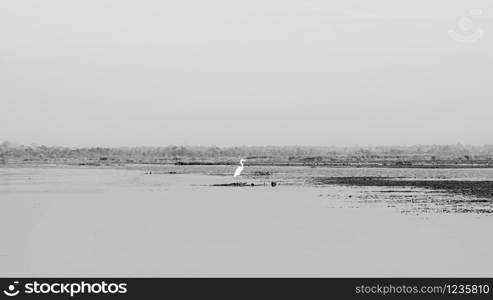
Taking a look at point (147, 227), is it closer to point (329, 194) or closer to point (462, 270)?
point (462, 270)

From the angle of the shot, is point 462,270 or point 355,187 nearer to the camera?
point 462,270

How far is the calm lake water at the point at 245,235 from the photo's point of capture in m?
16.5

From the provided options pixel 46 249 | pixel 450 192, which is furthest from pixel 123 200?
pixel 450 192

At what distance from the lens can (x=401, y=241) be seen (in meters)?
20.1

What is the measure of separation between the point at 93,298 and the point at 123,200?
811 inches

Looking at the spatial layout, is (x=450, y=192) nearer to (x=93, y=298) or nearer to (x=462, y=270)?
(x=462, y=270)

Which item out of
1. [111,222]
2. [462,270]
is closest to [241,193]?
[111,222]

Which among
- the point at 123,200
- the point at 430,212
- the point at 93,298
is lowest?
the point at 93,298

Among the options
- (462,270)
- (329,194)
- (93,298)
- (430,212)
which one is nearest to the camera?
(93,298)

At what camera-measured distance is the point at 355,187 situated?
139ft

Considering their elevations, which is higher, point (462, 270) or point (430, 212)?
point (430, 212)

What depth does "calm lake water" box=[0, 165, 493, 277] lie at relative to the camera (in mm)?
16469

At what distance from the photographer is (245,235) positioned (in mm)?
21578

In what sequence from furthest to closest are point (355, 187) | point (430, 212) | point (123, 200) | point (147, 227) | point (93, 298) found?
point (355, 187), point (123, 200), point (430, 212), point (147, 227), point (93, 298)
